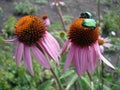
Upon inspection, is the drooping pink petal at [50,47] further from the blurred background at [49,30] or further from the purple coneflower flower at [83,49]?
the blurred background at [49,30]

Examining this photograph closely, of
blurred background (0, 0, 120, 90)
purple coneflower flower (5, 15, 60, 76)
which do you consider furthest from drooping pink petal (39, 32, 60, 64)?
blurred background (0, 0, 120, 90)

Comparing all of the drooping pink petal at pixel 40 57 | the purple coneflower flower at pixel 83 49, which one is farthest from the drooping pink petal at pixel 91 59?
the drooping pink petal at pixel 40 57

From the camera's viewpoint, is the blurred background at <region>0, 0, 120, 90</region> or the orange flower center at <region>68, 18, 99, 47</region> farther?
the blurred background at <region>0, 0, 120, 90</region>

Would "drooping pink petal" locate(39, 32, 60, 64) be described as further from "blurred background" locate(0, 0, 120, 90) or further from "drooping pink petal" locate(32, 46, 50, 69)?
"blurred background" locate(0, 0, 120, 90)

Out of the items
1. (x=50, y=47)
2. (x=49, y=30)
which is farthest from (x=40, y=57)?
(x=49, y=30)

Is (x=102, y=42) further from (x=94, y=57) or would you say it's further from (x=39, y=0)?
(x=39, y=0)

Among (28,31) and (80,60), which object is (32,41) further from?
(80,60)
